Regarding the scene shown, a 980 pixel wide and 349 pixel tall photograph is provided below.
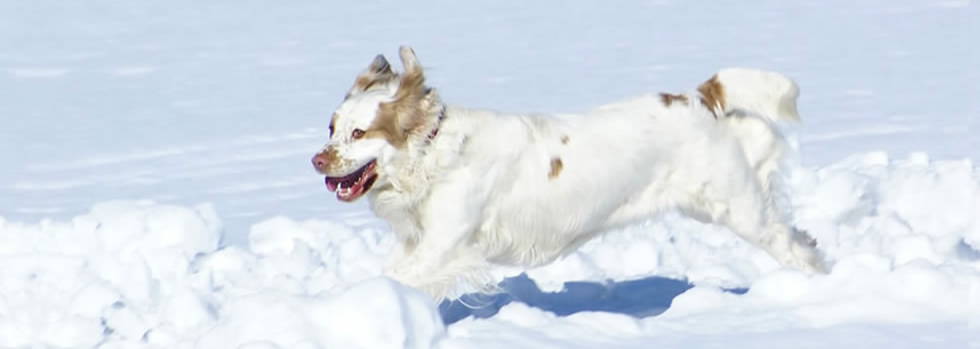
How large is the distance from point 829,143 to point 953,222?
2.97 meters

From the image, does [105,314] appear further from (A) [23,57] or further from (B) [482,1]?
(B) [482,1]

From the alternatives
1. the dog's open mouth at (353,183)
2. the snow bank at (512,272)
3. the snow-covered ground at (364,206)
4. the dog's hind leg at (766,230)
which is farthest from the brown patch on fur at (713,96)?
the dog's open mouth at (353,183)

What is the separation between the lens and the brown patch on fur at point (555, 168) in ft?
19.8

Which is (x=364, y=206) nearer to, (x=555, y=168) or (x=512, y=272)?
(x=512, y=272)

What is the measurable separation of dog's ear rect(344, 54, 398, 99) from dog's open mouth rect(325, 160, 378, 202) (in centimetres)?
30

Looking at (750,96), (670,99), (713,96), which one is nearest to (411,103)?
(670,99)

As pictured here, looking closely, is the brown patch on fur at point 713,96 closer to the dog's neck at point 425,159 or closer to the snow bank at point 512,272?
the snow bank at point 512,272

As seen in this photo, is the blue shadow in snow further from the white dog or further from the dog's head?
the dog's head

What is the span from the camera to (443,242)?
19.2 ft

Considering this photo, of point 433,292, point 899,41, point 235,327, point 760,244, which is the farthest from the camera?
point 899,41

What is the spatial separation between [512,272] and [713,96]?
3.89 ft

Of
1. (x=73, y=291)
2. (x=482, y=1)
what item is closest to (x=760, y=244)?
(x=73, y=291)

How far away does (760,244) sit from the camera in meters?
6.44

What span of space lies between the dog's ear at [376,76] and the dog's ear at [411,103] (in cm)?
10
